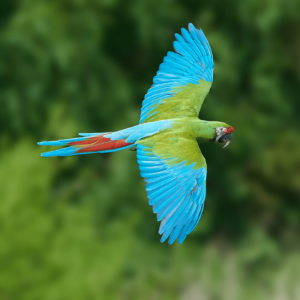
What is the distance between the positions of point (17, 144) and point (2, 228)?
30.2 inches

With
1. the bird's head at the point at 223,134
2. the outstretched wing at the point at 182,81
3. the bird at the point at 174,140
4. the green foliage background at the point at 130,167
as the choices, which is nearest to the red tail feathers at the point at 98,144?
the bird at the point at 174,140

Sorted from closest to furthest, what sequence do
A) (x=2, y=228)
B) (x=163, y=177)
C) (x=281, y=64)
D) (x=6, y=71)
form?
1. (x=163, y=177)
2. (x=2, y=228)
3. (x=6, y=71)
4. (x=281, y=64)

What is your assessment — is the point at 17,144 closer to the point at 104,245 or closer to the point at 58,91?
the point at 58,91

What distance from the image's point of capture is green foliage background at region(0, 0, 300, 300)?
340 cm

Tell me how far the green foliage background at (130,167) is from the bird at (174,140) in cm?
121

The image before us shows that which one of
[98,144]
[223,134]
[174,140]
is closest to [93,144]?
[98,144]

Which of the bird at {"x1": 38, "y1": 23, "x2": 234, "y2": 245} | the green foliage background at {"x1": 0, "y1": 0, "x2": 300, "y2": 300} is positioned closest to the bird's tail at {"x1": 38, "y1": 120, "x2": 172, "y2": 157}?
the bird at {"x1": 38, "y1": 23, "x2": 234, "y2": 245}

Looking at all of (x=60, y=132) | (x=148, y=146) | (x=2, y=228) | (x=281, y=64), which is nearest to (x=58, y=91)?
(x=60, y=132)

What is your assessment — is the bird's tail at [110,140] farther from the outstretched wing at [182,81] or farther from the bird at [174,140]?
the outstretched wing at [182,81]

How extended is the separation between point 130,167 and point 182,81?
1.71 metres

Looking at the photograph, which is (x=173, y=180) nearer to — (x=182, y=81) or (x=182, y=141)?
(x=182, y=141)

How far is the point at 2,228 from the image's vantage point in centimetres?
334

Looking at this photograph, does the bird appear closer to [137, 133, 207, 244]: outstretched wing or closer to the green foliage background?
[137, 133, 207, 244]: outstretched wing

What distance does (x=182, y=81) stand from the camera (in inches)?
93.4
